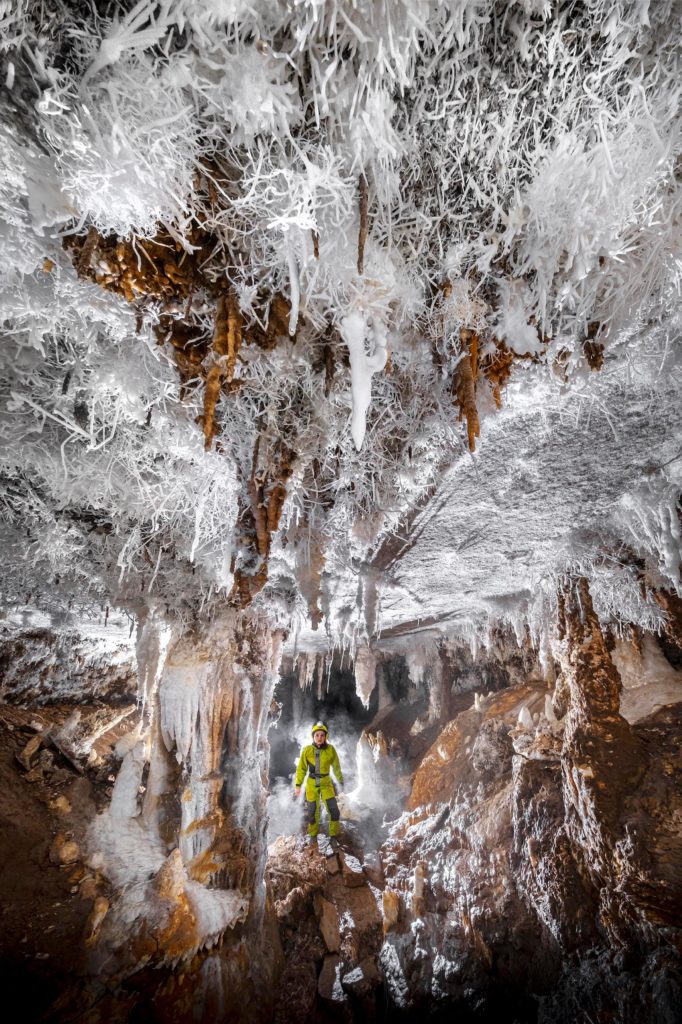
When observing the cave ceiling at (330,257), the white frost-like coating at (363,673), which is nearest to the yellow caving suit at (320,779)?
the white frost-like coating at (363,673)

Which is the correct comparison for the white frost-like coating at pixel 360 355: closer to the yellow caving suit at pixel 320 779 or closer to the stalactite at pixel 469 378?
the stalactite at pixel 469 378

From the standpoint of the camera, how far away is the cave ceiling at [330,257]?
1.03m

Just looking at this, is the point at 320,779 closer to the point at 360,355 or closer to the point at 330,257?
the point at 360,355

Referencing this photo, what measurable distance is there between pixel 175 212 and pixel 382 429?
141 cm

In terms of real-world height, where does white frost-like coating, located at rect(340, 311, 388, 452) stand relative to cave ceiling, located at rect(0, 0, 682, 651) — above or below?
below

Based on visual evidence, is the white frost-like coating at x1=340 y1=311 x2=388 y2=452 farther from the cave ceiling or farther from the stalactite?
the stalactite

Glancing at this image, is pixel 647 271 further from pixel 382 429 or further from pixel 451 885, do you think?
pixel 451 885

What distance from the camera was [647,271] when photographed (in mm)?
1576

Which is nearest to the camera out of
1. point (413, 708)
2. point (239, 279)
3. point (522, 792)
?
point (239, 279)

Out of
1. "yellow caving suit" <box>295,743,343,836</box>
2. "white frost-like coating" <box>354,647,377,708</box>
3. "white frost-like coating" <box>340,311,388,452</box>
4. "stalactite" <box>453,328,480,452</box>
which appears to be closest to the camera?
"white frost-like coating" <box>340,311,388,452</box>

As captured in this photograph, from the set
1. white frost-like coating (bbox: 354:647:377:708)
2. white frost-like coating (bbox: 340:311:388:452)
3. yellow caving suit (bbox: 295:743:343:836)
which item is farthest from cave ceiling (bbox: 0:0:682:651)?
white frost-like coating (bbox: 354:647:377:708)

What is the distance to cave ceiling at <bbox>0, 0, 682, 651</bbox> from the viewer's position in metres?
1.03

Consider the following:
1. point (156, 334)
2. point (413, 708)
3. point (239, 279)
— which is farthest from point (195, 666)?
point (413, 708)

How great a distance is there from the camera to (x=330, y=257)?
58.5 inches
